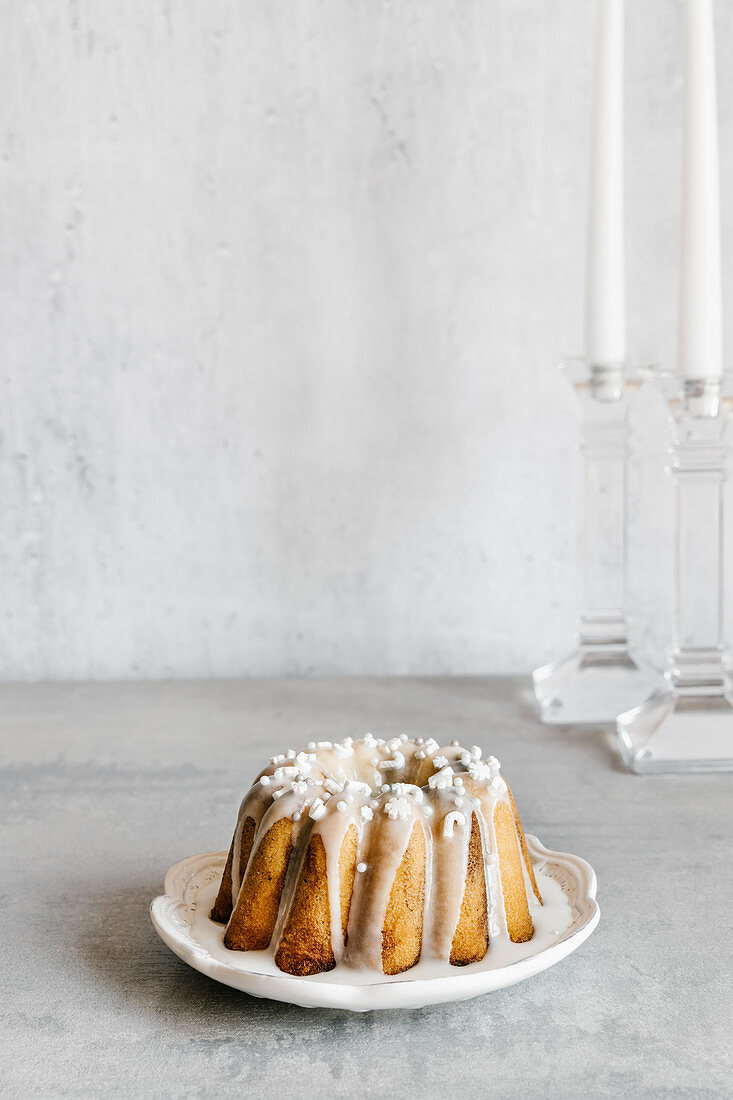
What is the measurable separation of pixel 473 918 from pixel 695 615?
0.50m

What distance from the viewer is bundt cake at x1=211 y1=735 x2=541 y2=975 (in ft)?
1.94

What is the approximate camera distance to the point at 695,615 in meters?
1.02

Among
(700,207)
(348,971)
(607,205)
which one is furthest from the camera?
(607,205)

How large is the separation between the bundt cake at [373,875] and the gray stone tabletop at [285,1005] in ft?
0.12

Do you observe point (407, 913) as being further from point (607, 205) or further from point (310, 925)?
point (607, 205)

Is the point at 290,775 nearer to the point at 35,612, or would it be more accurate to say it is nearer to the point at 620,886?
the point at 620,886

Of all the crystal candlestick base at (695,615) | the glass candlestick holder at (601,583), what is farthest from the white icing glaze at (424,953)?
the glass candlestick holder at (601,583)

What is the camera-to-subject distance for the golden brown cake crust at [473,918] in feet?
1.97

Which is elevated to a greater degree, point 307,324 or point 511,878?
point 307,324

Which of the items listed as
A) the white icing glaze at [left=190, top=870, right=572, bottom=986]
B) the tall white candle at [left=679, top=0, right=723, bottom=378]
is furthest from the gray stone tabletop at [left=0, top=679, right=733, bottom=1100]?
the tall white candle at [left=679, top=0, right=723, bottom=378]

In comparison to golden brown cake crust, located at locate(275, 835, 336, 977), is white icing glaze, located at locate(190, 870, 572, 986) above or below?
below

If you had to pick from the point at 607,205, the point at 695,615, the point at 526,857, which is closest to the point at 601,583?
the point at 695,615

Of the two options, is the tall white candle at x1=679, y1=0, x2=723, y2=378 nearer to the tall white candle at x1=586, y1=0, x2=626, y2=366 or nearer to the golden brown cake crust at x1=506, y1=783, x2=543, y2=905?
the tall white candle at x1=586, y1=0, x2=626, y2=366

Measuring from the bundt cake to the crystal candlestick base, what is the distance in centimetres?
41
